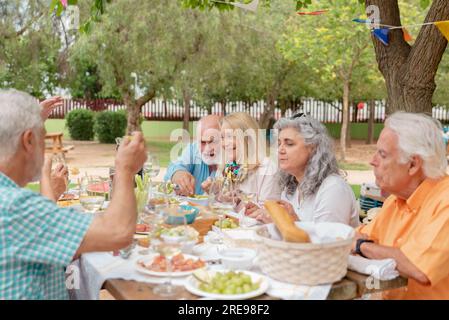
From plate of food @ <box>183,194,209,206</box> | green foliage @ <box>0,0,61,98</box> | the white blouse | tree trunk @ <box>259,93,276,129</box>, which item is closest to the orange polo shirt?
the white blouse

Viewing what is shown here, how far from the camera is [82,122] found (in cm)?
2241

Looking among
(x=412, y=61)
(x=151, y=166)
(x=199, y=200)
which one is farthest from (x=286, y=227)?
(x=412, y=61)

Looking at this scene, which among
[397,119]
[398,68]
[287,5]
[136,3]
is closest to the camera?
[397,119]

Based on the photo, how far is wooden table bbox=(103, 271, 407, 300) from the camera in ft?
6.29

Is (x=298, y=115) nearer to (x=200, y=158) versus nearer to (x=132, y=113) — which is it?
(x=200, y=158)

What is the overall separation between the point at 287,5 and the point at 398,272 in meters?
18.3

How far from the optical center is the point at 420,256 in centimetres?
209

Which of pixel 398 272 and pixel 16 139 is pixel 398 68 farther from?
pixel 16 139

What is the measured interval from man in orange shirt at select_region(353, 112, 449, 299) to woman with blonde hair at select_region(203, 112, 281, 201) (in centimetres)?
134

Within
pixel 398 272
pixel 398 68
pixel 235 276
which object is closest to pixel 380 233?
pixel 398 272

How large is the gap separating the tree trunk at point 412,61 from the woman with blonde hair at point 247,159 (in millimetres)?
1288

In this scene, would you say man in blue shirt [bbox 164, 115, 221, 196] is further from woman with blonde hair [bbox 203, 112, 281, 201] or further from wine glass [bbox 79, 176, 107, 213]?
wine glass [bbox 79, 176, 107, 213]

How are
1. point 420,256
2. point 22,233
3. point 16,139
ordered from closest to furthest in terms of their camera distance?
point 22,233 → point 16,139 → point 420,256

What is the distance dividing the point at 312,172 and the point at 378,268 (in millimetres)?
1111
